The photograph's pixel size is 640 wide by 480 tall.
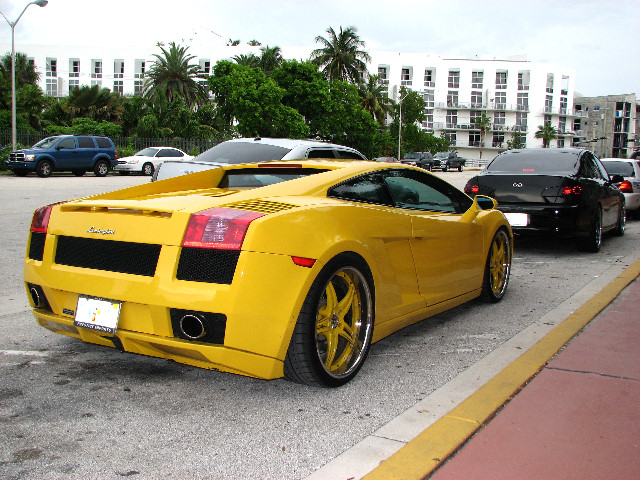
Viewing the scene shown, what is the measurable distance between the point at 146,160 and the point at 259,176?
29215 mm

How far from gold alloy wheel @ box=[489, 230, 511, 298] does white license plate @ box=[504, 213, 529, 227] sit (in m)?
2.63

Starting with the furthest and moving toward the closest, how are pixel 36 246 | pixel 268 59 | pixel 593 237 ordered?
1. pixel 268 59
2. pixel 593 237
3. pixel 36 246

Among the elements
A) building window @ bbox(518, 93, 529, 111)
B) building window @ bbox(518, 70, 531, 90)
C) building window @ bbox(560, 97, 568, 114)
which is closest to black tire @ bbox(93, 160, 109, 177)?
building window @ bbox(518, 70, 531, 90)

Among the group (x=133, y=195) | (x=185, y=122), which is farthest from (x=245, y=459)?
(x=185, y=122)

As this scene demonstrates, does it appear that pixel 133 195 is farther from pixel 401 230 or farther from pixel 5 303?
pixel 5 303

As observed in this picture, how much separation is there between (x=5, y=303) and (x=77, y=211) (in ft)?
7.86

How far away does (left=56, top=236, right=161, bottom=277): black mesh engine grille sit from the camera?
3.39m

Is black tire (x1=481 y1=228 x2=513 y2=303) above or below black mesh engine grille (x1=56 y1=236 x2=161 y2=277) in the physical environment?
below

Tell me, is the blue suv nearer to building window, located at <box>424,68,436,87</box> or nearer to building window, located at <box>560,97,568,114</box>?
building window, located at <box>424,68,436,87</box>

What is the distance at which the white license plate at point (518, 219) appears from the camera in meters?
8.82

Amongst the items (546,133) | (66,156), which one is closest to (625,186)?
(66,156)

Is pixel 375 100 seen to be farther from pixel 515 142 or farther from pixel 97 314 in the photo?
pixel 97 314

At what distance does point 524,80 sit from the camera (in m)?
103

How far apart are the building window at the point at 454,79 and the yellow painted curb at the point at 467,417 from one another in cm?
10059
